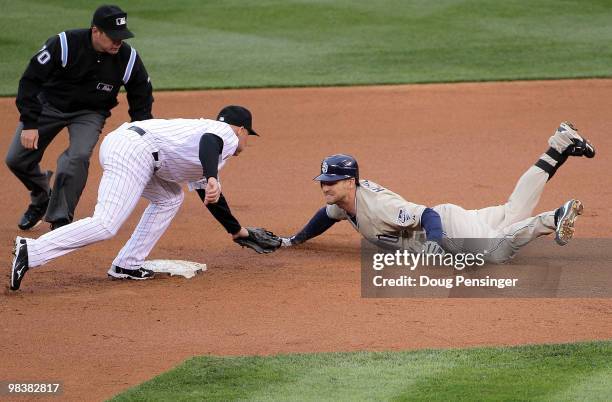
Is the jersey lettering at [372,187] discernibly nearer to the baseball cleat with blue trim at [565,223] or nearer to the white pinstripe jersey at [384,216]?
the white pinstripe jersey at [384,216]

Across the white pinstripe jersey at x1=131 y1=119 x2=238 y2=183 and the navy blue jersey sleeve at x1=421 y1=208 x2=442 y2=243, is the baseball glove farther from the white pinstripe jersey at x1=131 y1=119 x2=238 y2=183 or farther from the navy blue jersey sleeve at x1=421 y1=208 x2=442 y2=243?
the navy blue jersey sleeve at x1=421 y1=208 x2=442 y2=243

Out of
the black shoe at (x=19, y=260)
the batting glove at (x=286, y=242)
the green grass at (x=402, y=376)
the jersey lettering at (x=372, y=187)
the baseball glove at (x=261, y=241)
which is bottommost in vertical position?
the green grass at (x=402, y=376)

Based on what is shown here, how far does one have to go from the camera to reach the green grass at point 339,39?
15008 mm

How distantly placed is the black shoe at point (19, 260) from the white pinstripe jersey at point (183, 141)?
1.10 meters

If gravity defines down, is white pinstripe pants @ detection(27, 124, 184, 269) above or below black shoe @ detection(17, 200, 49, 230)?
above

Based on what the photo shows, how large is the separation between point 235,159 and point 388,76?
3797mm

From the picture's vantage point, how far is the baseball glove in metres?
8.45

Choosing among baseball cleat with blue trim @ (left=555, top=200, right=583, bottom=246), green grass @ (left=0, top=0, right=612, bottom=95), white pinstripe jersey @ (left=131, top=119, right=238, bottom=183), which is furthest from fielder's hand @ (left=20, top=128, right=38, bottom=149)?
green grass @ (left=0, top=0, right=612, bottom=95)

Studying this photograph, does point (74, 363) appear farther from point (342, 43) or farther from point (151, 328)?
point (342, 43)

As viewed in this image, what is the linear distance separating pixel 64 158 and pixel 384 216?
2.69 metres

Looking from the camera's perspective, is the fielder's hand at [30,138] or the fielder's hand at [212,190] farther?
the fielder's hand at [30,138]

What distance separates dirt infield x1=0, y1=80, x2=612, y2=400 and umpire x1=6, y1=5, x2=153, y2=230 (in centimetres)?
58

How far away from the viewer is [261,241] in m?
8.55

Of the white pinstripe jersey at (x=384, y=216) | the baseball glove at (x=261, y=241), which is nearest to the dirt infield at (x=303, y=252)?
the baseball glove at (x=261, y=241)
